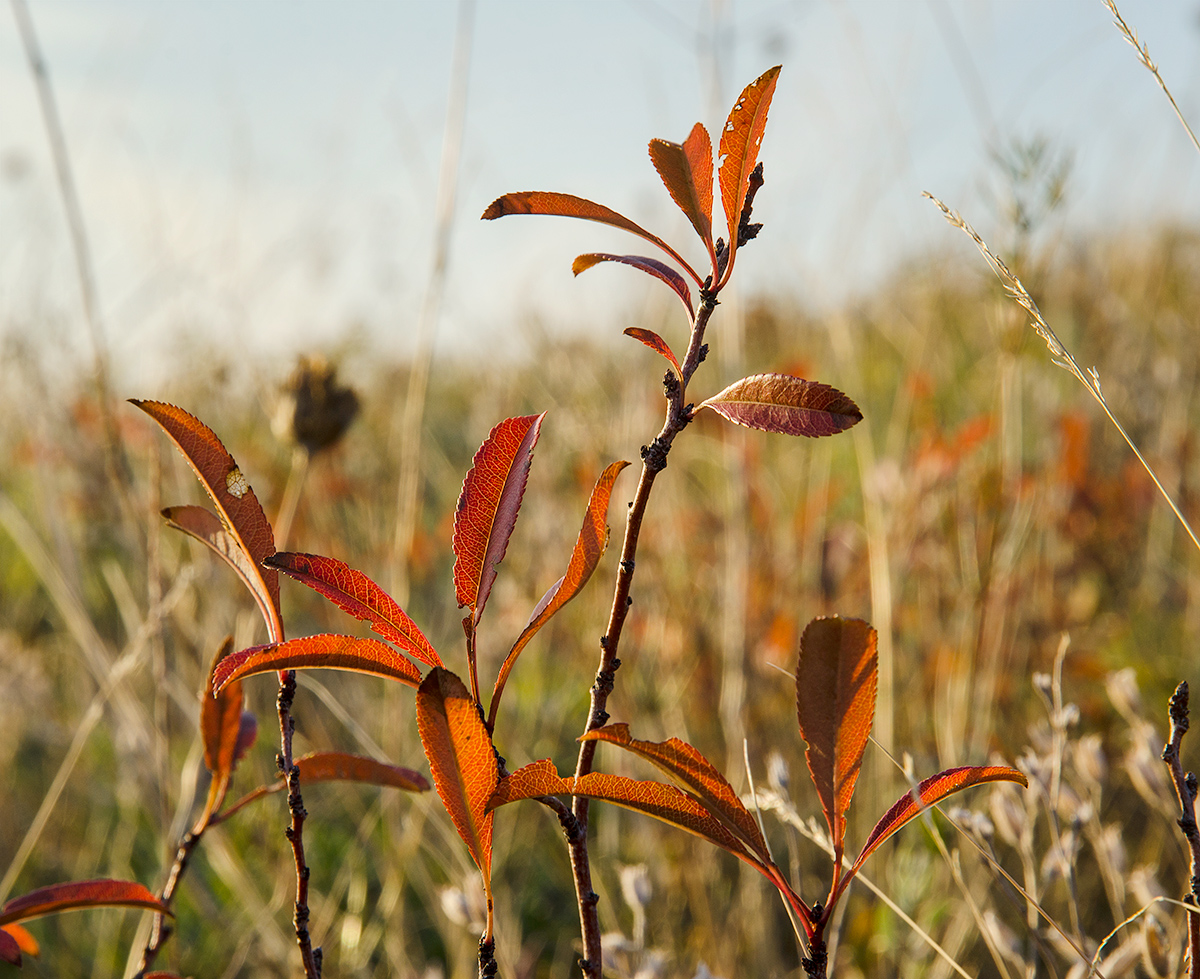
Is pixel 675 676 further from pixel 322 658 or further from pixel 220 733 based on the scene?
pixel 322 658

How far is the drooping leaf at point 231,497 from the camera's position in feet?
1.55

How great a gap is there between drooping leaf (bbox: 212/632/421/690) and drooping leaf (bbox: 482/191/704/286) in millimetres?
215

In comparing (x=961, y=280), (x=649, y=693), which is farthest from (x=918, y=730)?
(x=961, y=280)

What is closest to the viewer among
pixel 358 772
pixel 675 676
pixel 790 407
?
pixel 790 407

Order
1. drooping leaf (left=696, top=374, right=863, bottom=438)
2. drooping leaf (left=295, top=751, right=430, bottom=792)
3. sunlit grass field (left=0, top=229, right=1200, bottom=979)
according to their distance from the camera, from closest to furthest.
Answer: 1. drooping leaf (left=696, top=374, right=863, bottom=438)
2. drooping leaf (left=295, top=751, right=430, bottom=792)
3. sunlit grass field (left=0, top=229, right=1200, bottom=979)

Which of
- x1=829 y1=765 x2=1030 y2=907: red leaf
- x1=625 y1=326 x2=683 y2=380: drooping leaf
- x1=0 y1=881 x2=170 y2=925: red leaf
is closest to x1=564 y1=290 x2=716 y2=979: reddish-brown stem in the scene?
x1=625 y1=326 x2=683 y2=380: drooping leaf

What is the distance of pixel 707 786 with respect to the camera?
0.43 meters

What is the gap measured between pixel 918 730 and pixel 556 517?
0.77 metres

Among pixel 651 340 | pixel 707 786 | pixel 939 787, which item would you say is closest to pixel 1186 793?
pixel 939 787

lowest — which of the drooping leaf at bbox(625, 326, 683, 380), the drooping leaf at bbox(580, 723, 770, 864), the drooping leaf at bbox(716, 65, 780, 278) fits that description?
the drooping leaf at bbox(580, 723, 770, 864)

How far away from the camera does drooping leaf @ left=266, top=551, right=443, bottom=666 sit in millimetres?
441

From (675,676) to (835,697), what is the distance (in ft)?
3.21

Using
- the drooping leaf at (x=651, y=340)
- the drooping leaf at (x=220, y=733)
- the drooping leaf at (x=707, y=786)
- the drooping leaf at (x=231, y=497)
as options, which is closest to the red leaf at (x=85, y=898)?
the drooping leaf at (x=220, y=733)

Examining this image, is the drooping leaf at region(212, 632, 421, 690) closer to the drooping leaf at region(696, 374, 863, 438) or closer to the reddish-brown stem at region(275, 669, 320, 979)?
the reddish-brown stem at region(275, 669, 320, 979)
